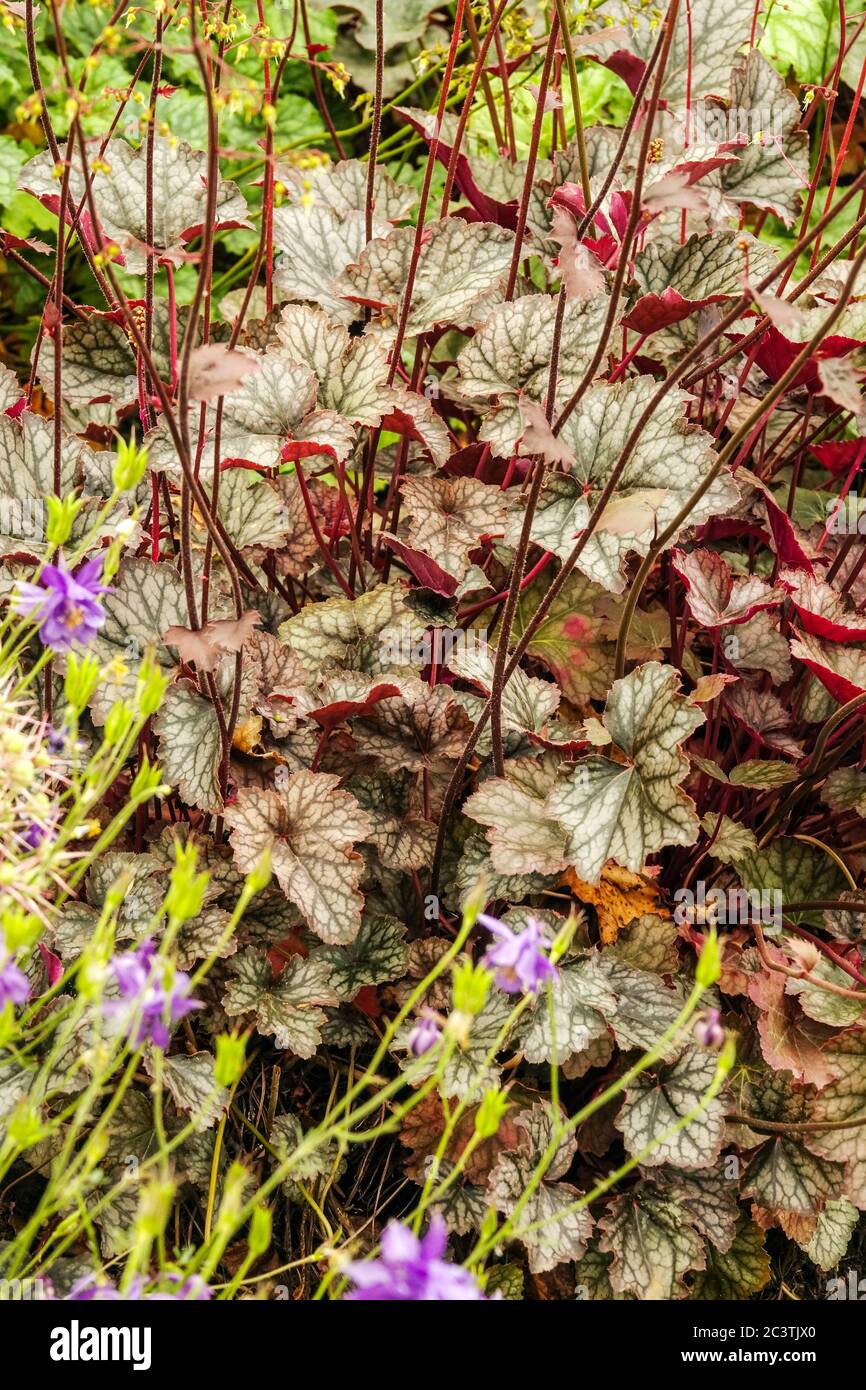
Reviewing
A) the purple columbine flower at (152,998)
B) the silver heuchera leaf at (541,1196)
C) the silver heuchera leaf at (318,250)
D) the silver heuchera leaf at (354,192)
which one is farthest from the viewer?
the silver heuchera leaf at (354,192)

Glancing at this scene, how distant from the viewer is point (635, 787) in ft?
5.35

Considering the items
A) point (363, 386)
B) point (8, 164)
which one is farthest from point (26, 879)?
point (8, 164)

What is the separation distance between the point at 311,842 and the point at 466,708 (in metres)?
0.36

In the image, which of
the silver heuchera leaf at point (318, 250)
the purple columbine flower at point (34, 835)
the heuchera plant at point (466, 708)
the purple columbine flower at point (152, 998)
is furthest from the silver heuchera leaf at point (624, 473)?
the purple columbine flower at point (152, 998)

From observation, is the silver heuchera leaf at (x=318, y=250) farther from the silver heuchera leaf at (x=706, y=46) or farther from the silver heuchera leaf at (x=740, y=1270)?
the silver heuchera leaf at (x=740, y=1270)

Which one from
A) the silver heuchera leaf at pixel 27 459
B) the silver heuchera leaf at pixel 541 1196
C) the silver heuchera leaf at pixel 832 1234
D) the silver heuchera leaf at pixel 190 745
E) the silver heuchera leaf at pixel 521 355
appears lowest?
the silver heuchera leaf at pixel 832 1234

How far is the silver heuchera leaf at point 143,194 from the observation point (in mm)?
1950

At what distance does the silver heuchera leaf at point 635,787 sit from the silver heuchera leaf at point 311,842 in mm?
271

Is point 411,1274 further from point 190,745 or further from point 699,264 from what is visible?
point 699,264

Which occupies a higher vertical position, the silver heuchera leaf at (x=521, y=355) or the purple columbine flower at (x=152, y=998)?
the silver heuchera leaf at (x=521, y=355)

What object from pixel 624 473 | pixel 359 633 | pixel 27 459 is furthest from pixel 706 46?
pixel 27 459

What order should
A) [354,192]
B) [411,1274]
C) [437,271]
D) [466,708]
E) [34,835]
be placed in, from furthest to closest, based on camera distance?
1. [354,192]
2. [437,271]
3. [466,708]
4. [34,835]
5. [411,1274]

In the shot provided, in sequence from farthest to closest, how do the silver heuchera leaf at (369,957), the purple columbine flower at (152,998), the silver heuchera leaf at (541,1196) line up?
the silver heuchera leaf at (369,957) < the silver heuchera leaf at (541,1196) < the purple columbine flower at (152,998)
